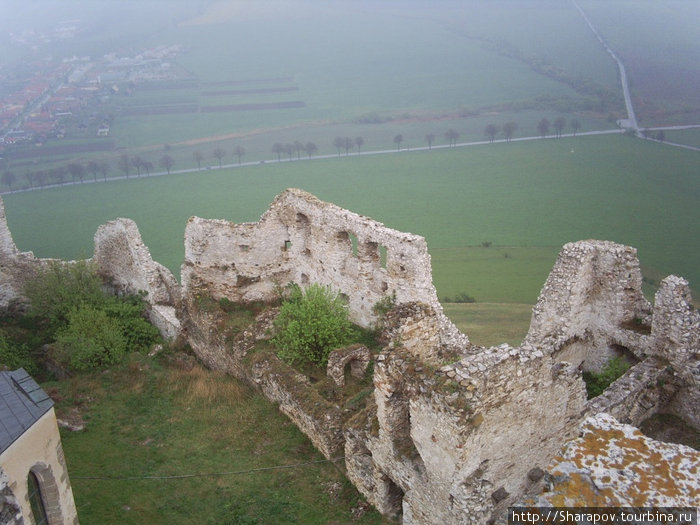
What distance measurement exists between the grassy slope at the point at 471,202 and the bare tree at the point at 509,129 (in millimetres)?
1421

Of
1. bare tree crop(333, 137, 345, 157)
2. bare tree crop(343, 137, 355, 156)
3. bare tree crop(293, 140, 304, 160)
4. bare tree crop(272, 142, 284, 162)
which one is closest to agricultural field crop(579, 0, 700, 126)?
bare tree crop(343, 137, 355, 156)

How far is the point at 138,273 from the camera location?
22094 millimetres

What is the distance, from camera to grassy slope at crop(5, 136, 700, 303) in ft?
117

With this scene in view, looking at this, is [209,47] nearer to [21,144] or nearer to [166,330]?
[21,144]

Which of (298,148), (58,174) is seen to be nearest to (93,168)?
(58,174)

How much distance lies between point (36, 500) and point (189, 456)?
4.56 m

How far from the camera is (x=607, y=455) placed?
20.2ft

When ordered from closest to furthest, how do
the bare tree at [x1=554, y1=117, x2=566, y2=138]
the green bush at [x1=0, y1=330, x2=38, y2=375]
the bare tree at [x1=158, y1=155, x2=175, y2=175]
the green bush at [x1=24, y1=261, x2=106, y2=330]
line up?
the green bush at [x1=0, y1=330, x2=38, y2=375] < the green bush at [x1=24, y1=261, x2=106, y2=330] < the bare tree at [x1=158, y1=155, x2=175, y2=175] < the bare tree at [x1=554, y1=117, x2=566, y2=138]

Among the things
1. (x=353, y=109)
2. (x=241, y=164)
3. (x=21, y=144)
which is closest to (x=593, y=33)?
(x=353, y=109)

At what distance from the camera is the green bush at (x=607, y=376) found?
14.1 m

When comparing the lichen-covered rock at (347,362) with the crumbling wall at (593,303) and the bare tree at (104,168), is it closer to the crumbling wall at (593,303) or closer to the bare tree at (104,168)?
the crumbling wall at (593,303)

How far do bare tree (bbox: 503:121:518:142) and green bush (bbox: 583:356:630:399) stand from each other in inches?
1797

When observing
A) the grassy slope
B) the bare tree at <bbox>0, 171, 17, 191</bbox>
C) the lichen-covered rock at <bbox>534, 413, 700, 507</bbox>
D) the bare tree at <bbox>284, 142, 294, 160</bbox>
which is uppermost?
the lichen-covered rock at <bbox>534, 413, 700, 507</bbox>

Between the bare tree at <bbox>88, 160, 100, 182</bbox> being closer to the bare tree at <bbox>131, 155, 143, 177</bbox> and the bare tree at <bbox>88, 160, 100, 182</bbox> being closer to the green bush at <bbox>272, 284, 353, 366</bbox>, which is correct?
the bare tree at <bbox>131, 155, 143, 177</bbox>
